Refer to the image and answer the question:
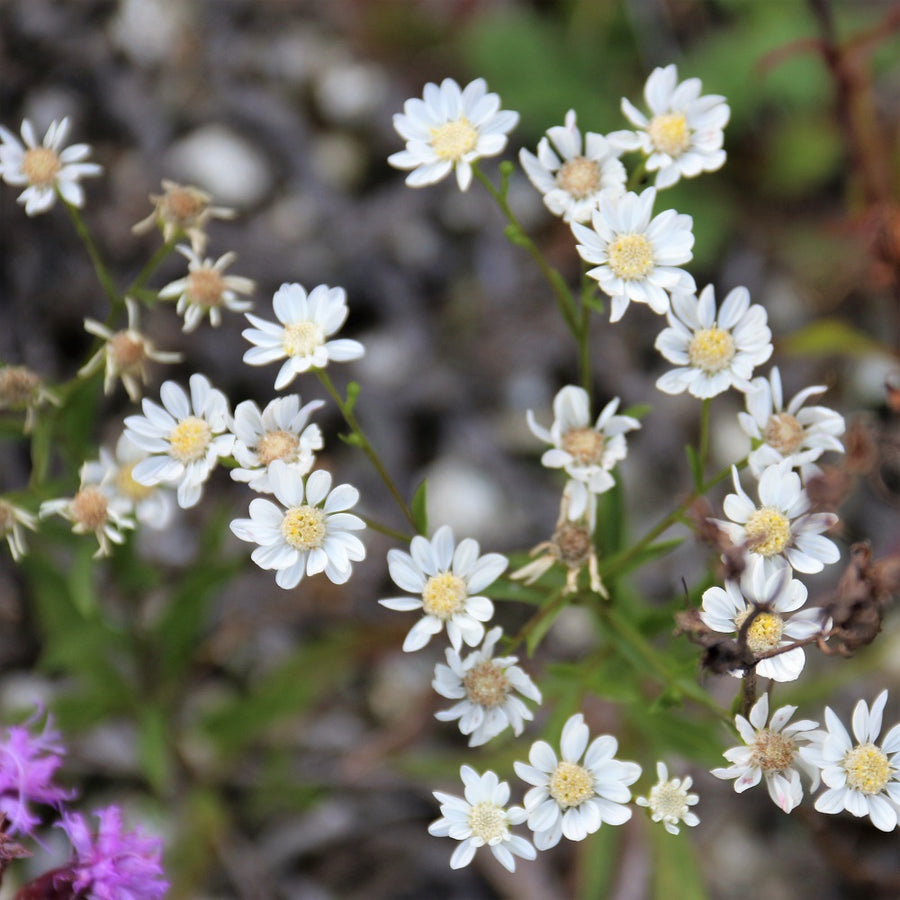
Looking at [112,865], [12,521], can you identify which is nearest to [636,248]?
[12,521]

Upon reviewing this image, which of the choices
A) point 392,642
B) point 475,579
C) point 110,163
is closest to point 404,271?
point 110,163

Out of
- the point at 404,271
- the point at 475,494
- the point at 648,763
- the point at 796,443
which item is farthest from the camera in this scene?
the point at 404,271

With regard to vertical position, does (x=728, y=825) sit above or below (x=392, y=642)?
below

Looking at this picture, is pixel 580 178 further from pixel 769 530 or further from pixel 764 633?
pixel 764 633

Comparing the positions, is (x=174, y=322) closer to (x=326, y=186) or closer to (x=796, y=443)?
(x=326, y=186)

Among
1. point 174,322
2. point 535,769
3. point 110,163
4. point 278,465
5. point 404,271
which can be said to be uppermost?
point 110,163

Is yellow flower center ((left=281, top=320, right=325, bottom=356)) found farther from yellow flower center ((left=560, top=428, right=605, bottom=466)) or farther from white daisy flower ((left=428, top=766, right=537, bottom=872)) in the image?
white daisy flower ((left=428, top=766, right=537, bottom=872))

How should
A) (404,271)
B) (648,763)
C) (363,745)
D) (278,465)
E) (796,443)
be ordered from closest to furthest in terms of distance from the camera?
(278,465)
(796,443)
(648,763)
(363,745)
(404,271)
